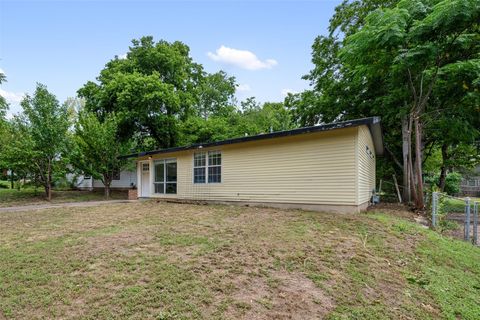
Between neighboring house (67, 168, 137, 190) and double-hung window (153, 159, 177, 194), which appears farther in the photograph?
neighboring house (67, 168, 137, 190)

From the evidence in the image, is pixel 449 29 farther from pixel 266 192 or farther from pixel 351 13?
pixel 351 13

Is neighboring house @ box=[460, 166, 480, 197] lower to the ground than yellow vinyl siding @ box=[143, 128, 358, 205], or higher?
lower

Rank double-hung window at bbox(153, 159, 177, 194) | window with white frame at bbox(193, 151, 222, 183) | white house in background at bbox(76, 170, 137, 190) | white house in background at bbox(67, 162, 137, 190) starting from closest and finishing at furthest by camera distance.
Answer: window with white frame at bbox(193, 151, 222, 183)
double-hung window at bbox(153, 159, 177, 194)
white house in background at bbox(67, 162, 137, 190)
white house in background at bbox(76, 170, 137, 190)

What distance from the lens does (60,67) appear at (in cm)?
1587

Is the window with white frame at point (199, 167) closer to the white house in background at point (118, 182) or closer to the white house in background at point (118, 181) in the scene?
the white house in background at point (118, 181)

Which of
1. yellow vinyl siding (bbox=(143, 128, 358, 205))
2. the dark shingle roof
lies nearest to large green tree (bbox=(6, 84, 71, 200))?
the dark shingle roof

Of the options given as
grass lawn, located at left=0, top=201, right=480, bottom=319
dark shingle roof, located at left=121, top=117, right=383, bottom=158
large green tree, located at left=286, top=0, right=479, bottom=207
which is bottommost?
grass lawn, located at left=0, top=201, right=480, bottom=319

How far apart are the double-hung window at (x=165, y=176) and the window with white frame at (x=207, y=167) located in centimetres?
151

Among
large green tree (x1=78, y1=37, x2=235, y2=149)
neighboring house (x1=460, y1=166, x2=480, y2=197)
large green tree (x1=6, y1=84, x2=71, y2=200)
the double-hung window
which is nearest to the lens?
the double-hung window

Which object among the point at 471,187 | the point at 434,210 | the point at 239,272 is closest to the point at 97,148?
the point at 239,272

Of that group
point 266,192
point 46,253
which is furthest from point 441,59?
point 46,253

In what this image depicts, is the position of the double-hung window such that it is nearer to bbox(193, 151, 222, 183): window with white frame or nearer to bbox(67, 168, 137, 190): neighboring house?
bbox(193, 151, 222, 183): window with white frame

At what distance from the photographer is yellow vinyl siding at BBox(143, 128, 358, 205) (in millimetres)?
7785

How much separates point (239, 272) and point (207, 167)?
25.8 feet
